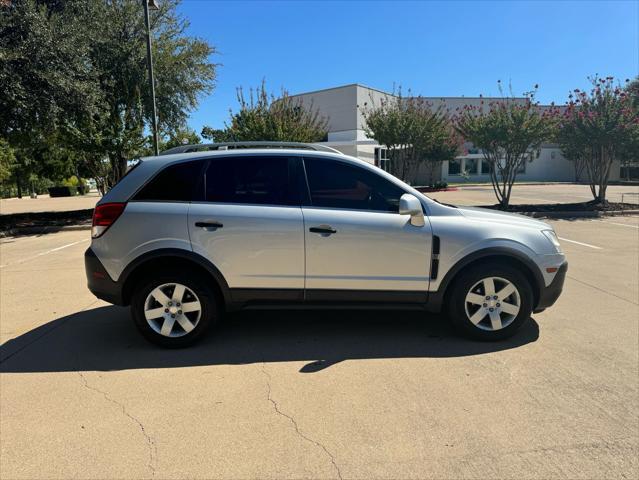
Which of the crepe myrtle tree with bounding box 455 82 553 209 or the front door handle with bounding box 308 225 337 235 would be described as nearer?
the front door handle with bounding box 308 225 337 235

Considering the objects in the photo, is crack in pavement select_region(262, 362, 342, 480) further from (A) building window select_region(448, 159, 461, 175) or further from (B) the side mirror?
(A) building window select_region(448, 159, 461, 175)

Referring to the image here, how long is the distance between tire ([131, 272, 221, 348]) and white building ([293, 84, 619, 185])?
33.0 m

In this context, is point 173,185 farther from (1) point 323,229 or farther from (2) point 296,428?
(2) point 296,428

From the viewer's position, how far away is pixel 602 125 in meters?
15.0

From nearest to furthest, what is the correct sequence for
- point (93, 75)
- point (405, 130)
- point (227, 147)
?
1. point (227, 147)
2. point (93, 75)
3. point (405, 130)

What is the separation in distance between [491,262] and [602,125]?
1411cm

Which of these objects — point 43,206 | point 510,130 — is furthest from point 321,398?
point 43,206

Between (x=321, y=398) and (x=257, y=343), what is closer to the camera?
(x=321, y=398)

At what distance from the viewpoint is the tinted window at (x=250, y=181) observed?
4.12 metres

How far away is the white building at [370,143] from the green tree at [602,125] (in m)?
19.5

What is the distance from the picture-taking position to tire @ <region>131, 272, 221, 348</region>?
4.03 metres

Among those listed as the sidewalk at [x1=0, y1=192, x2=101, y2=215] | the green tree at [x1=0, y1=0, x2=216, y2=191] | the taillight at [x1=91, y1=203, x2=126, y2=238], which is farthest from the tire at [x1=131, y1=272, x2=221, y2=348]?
the sidewalk at [x1=0, y1=192, x2=101, y2=215]

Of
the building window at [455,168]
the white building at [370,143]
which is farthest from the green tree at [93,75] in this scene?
the building window at [455,168]

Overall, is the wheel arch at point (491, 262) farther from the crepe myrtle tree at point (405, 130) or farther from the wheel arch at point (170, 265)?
the crepe myrtle tree at point (405, 130)
